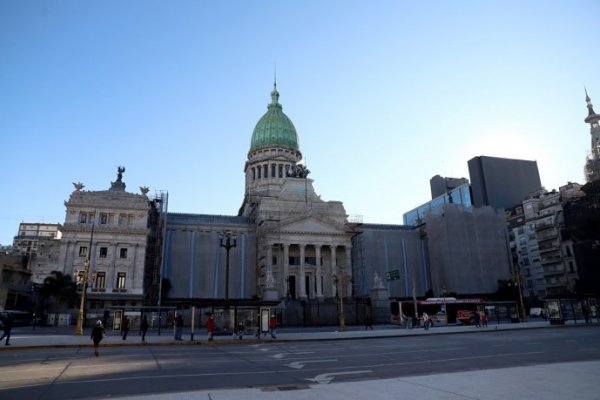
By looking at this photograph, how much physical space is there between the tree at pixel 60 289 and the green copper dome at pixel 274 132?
54.5 m

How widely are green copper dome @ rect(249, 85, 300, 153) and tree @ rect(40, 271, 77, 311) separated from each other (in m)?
54.5

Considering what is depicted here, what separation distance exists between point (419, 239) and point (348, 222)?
49.1 ft


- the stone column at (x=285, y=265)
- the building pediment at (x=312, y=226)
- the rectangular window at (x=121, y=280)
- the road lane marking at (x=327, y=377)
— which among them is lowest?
the road lane marking at (x=327, y=377)

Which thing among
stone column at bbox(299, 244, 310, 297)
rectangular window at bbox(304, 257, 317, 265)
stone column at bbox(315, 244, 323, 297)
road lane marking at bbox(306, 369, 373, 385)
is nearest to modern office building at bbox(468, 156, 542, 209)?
rectangular window at bbox(304, 257, 317, 265)

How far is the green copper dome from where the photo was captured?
333 feet

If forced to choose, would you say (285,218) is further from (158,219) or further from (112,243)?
(112,243)

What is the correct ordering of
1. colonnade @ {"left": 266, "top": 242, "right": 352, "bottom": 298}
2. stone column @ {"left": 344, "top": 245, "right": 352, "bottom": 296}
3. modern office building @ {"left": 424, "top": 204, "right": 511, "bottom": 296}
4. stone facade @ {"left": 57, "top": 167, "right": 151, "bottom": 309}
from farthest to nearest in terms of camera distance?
modern office building @ {"left": 424, "top": 204, "right": 511, "bottom": 296} → stone column @ {"left": 344, "top": 245, "right": 352, "bottom": 296} → colonnade @ {"left": 266, "top": 242, "right": 352, "bottom": 298} → stone facade @ {"left": 57, "top": 167, "right": 151, "bottom": 309}

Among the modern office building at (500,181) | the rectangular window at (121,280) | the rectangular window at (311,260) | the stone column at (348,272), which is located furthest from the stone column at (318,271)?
the modern office building at (500,181)

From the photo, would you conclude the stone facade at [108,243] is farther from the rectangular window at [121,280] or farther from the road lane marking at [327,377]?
the road lane marking at [327,377]

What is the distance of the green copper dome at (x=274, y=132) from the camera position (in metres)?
102

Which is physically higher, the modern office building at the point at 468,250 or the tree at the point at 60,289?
the modern office building at the point at 468,250

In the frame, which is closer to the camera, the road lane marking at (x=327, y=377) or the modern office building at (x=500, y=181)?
the road lane marking at (x=327, y=377)

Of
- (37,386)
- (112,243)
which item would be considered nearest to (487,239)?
(112,243)

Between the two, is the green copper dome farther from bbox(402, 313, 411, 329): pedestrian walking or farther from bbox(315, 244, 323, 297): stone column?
bbox(402, 313, 411, 329): pedestrian walking
